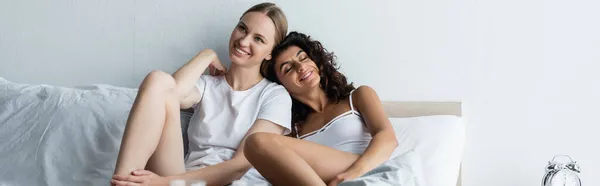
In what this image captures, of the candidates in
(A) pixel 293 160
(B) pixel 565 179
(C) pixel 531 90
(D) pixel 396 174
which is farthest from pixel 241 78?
(B) pixel 565 179

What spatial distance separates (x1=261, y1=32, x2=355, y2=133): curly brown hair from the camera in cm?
248

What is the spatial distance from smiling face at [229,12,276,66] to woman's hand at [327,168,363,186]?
1.92 ft

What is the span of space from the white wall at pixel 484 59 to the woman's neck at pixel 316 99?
0.18 m

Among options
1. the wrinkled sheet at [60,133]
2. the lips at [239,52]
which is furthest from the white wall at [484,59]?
the wrinkled sheet at [60,133]

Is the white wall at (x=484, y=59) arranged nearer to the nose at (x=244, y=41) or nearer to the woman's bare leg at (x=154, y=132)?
the nose at (x=244, y=41)

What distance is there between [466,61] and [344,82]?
42 centimetres

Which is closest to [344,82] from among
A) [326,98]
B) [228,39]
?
[326,98]

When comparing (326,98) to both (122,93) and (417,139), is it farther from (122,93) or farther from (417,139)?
(122,93)

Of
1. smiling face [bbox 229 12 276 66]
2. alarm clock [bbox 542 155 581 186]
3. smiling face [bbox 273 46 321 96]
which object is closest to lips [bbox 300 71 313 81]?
smiling face [bbox 273 46 321 96]

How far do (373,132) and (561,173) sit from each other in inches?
24.1

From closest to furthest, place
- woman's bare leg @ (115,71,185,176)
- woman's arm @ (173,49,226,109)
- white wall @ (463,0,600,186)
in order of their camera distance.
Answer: woman's bare leg @ (115,71,185,176) < woman's arm @ (173,49,226,109) < white wall @ (463,0,600,186)

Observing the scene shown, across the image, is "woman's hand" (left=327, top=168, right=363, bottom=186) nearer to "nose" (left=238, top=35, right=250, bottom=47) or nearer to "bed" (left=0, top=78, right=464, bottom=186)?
"bed" (left=0, top=78, right=464, bottom=186)

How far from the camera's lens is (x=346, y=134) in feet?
7.57

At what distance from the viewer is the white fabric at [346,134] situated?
230cm
